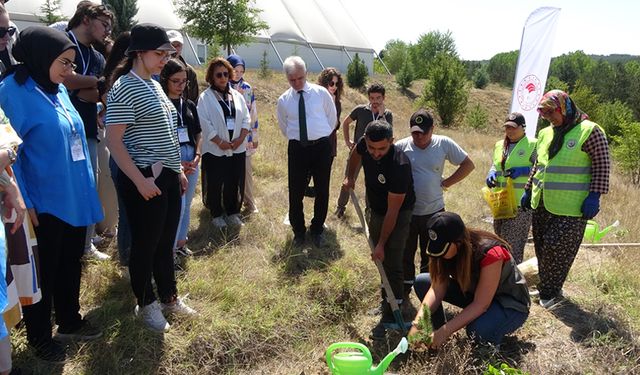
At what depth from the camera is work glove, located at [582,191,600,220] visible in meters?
3.10

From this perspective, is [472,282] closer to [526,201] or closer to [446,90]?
[526,201]

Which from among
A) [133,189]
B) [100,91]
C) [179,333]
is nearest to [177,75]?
[100,91]

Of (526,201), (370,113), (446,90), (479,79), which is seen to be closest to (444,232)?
(526,201)

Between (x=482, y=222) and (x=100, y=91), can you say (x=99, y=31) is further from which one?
(x=482, y=222)

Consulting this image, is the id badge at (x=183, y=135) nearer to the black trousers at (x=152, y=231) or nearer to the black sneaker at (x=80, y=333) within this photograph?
the black trousers at (x=152, y=231)

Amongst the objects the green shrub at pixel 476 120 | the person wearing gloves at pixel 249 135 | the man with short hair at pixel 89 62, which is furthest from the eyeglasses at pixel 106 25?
the green shrub at pixel 476 120

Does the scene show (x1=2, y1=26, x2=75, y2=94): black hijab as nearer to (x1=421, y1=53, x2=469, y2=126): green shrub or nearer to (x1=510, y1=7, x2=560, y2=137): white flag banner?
(x1=510, y1=7, x2=560, y2=137): white flag banner

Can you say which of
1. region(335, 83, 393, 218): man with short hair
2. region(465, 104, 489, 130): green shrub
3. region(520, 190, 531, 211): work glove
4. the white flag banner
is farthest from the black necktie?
region(465, 104, 489, 130): green shrub

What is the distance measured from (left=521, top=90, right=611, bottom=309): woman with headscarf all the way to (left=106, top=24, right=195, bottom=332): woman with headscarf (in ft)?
8.41

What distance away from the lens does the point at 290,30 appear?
35656 millimetres

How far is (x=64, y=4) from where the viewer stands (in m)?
27.7

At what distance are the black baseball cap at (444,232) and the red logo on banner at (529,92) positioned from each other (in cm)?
437

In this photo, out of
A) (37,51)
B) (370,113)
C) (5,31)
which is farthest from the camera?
(370,113)

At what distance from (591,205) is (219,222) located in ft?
10.2
